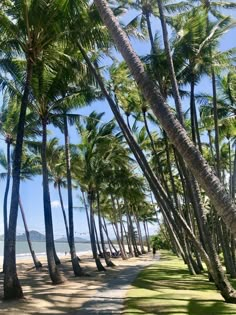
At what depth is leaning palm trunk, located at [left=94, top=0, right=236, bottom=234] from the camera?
569 cm

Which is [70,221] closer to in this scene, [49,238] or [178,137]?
[49,238]

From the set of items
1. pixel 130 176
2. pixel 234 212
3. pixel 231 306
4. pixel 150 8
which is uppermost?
pixel 150 8

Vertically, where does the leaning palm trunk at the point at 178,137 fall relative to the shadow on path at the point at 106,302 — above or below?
above

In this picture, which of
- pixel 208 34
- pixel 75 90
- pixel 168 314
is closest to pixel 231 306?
pixel 168 314

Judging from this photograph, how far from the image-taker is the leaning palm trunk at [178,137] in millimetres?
5688

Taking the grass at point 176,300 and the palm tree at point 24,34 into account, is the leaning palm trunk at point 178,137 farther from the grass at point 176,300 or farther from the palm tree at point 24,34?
the palm tree at point 24,34

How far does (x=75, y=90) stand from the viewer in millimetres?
19562

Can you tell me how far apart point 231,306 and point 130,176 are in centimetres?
2428

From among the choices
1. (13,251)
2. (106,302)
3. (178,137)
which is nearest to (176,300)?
(106,302)

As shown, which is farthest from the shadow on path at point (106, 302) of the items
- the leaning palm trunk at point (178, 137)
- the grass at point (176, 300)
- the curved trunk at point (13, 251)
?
the leaning palm trunk at point (178, 137)

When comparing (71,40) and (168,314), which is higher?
(71,40)

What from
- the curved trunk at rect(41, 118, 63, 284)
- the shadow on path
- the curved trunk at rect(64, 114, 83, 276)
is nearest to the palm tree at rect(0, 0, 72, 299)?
the shadow on path

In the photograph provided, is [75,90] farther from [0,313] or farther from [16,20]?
[0,313]

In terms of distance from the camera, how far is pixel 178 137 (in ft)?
20.6
